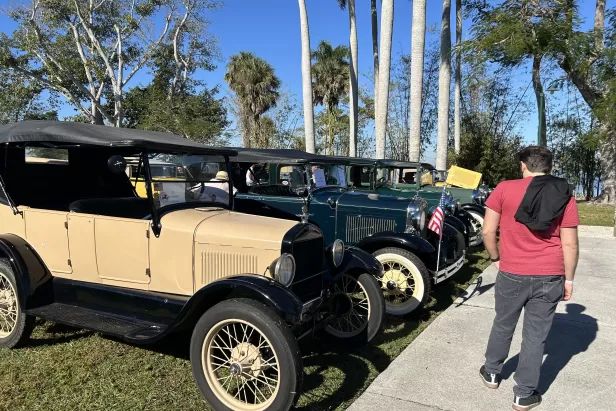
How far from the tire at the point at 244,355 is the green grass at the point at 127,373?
0.87ft

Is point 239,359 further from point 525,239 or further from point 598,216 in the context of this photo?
point 598,216

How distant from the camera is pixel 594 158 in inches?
895

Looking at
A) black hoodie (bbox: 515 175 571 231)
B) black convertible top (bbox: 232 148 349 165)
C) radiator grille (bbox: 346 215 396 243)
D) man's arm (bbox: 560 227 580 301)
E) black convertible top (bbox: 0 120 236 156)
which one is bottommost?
radiator grille (bbox: 346 215 396 243)

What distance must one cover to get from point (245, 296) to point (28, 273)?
6.69 feet

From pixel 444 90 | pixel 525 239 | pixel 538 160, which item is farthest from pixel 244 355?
pixel 444 90

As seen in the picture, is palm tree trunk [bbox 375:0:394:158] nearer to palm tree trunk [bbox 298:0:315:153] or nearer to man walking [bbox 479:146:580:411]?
palm tree trunk [bbox 298:0:315:153]

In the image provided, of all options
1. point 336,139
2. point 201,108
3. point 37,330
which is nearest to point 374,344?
point 37,330

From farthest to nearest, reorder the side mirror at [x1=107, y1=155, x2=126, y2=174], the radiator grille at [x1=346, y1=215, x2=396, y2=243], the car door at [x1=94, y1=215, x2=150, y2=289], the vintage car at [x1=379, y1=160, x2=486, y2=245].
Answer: the vintage car at [x1=379, y1=160, x2=486, y2=245] → the radiator grille at [x1=346, y1=215, x2=396, y2=243] → the car door at [x1=94, y1=215, x2=150, y2=289] → the side mirror at [x1=107, y1=155, x2=126, y2=174]

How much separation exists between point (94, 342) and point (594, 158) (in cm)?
2506

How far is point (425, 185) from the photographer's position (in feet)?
31.7

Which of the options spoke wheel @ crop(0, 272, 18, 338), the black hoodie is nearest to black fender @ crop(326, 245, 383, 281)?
the black hoodie

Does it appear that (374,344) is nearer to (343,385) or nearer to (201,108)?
(343,385)

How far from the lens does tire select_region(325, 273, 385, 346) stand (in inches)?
152

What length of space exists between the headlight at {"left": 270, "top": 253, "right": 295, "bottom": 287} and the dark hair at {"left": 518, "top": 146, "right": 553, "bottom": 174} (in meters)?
1.71
